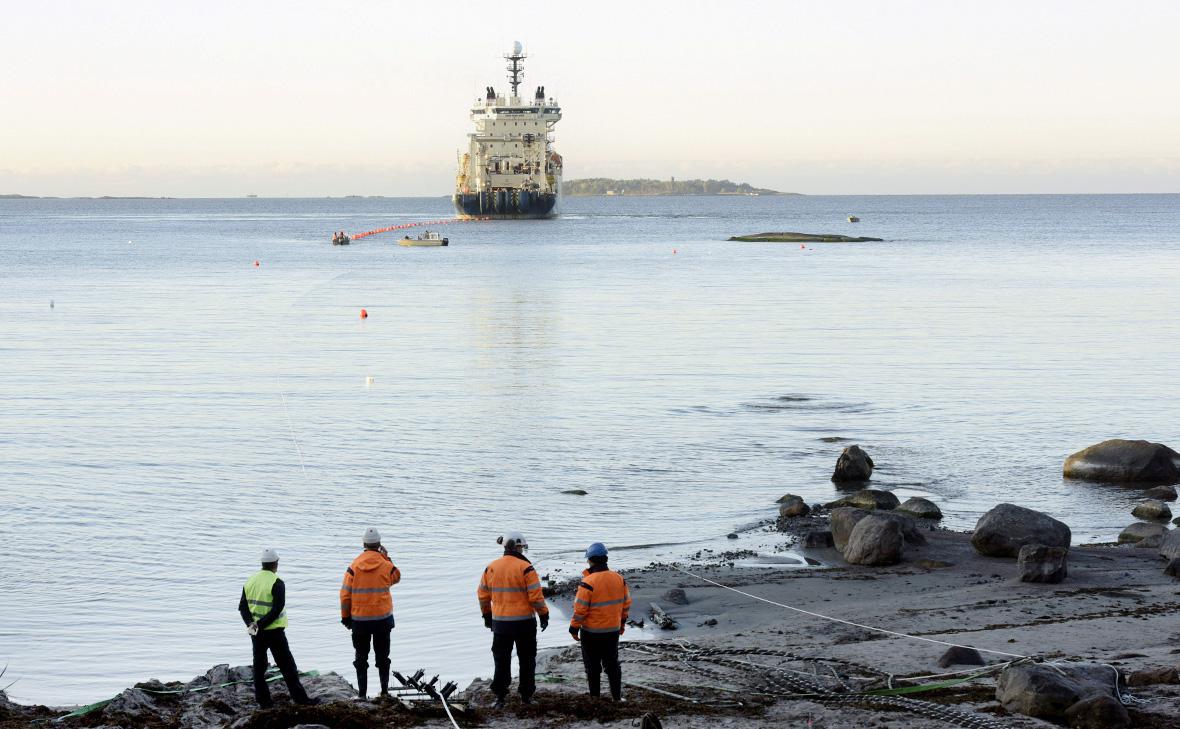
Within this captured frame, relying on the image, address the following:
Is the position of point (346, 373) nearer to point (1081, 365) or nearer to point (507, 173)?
point (1081, 365)

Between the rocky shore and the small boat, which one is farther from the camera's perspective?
the small boat

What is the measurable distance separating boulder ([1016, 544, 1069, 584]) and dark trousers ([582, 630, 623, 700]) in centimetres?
674

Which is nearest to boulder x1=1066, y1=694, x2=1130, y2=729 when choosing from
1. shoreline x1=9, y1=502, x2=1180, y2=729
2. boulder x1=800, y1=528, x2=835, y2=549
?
shoreline x1=9, y1=502, x2=1180, y2=729

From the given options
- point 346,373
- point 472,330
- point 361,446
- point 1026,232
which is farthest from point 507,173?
point 361,446

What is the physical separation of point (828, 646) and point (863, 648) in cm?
37

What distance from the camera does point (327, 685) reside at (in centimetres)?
1202

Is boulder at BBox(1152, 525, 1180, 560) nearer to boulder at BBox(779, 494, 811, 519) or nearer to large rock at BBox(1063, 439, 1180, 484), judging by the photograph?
boulder at BBox(779, 494, 811, 519)

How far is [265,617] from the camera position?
10.8m

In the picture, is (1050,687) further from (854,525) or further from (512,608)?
(854,525)

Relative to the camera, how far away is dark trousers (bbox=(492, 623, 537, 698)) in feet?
35.9

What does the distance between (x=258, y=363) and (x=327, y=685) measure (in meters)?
26.9

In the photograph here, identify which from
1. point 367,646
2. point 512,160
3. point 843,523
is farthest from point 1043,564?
point 512,160

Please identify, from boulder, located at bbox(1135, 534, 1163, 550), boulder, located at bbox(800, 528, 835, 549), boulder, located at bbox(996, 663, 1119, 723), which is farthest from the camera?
boulder, located at bbox(800, 528, 835, 549)

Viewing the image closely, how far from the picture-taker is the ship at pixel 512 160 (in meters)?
153
